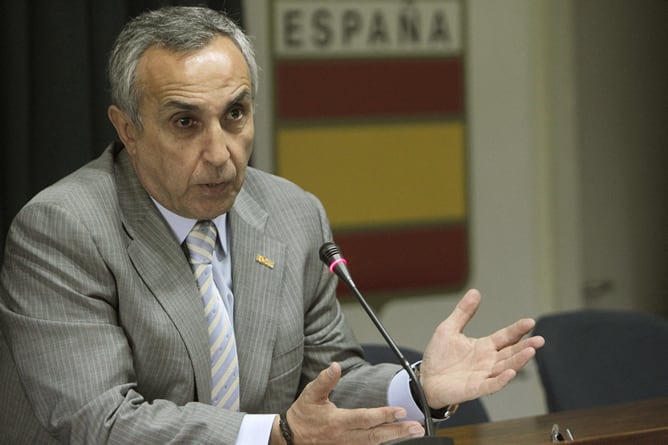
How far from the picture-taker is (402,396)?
90.2 inches

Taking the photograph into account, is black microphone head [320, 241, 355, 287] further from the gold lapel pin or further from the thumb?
the gold lapel pin

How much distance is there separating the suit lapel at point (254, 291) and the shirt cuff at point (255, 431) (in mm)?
255

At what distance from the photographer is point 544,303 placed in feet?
15.2

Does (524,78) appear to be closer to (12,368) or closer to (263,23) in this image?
(263,23)

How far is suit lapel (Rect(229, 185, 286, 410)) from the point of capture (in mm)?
2291

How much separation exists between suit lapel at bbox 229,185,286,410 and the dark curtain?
44.6 inches

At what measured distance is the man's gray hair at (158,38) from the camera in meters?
2.13

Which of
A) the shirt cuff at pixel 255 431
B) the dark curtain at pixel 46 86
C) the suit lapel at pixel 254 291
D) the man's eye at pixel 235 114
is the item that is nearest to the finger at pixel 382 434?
the shirt cuff at pixel 255 431

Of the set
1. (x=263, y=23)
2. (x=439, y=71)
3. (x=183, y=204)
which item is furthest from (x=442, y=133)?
(x=183, y=204)

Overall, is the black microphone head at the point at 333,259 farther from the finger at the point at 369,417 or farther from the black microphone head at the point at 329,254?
the finger at the point at 369,417

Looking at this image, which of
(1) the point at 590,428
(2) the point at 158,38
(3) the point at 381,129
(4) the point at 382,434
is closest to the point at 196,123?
(2) the point at 158,38

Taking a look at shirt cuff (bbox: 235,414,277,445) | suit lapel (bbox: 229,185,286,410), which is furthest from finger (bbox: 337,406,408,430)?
suit lapel (bbox: 229,185,286,410)

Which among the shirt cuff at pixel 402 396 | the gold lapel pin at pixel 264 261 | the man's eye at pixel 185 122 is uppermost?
the man's eye at pixel 185 122

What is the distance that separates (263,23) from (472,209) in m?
1.19
